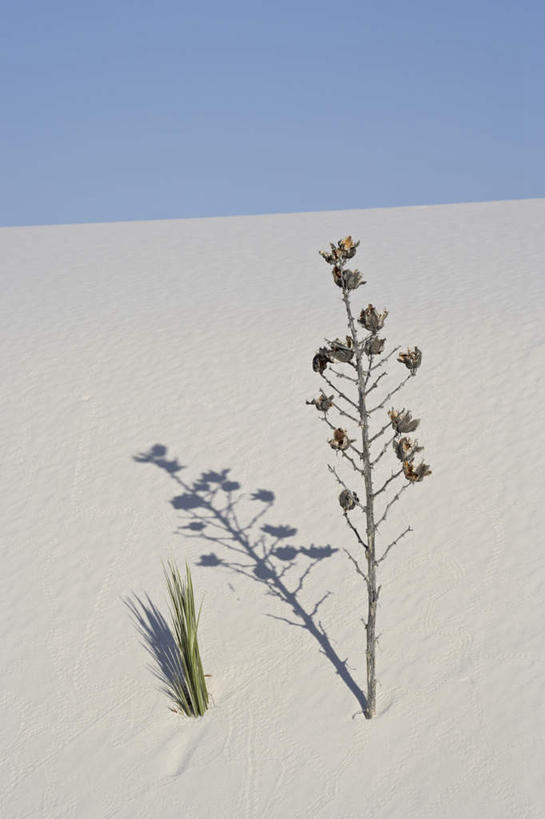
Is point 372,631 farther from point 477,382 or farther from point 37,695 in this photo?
point 477,382

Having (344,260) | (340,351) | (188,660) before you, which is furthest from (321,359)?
(188,660)

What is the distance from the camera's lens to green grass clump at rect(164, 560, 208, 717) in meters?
6.00

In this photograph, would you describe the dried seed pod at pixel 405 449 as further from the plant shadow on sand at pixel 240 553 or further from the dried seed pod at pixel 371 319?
the plant shadow on sand at pixel 240 553

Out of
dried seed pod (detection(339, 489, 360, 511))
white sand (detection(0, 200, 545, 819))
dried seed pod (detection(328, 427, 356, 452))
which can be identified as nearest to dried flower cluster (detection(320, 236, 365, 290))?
dried seed pod (detection(328, 427, 356, 452))

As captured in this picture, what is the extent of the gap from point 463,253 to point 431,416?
22.2ft

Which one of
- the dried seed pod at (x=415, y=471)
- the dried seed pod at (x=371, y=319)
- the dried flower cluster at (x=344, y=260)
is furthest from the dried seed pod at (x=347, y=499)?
the dried flower cluster at (x=344, y=260)

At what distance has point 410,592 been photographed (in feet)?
23.3

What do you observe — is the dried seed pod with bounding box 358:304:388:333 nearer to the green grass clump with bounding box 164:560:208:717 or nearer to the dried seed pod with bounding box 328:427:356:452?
the dried seed pod with bounding box 328:427:356:452

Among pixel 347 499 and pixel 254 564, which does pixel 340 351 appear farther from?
pixel 254 564

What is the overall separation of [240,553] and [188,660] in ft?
5.72

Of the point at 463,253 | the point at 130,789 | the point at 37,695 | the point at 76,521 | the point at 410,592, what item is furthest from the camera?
the point at 463,253

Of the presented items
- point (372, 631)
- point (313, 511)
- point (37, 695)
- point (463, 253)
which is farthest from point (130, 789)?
point (463, 253)

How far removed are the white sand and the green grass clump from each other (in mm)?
125

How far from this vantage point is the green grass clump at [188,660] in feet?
19.7
